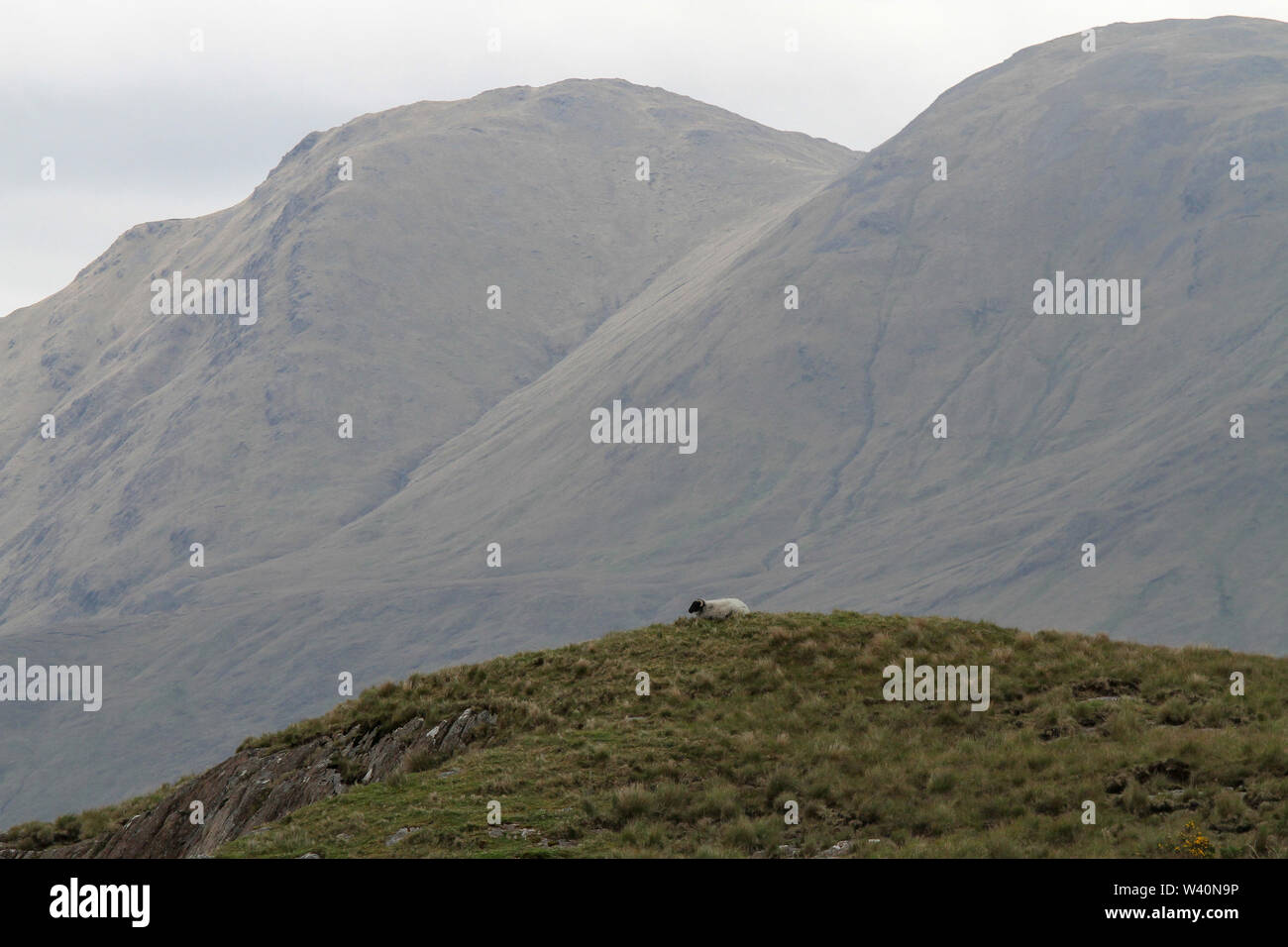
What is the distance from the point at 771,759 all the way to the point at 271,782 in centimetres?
1344

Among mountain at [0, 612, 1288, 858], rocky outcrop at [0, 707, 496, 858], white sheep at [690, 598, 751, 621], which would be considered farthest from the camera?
white sheep at [690, 598, 751, 621]

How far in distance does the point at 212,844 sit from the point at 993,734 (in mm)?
18691

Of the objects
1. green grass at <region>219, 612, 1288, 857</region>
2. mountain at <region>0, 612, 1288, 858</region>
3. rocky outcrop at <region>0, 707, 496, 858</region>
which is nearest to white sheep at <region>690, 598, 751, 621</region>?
mountain at <region>0, 612, 1288, 858</region>

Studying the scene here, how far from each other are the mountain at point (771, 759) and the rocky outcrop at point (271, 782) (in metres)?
0.08

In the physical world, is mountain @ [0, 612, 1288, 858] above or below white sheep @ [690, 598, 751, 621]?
below

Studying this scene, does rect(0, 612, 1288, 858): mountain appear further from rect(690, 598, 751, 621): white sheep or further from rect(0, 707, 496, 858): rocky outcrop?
rect(690, 598, 751, 621): white sheep

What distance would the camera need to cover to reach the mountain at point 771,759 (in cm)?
2458

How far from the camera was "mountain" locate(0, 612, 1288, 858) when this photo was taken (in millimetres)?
24578

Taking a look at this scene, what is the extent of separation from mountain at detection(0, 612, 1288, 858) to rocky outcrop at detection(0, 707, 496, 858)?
77 mm

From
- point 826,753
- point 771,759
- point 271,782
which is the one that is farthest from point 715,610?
point 271,782

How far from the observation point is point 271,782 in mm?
34469

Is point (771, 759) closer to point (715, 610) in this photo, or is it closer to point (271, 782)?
point (715, 610)
